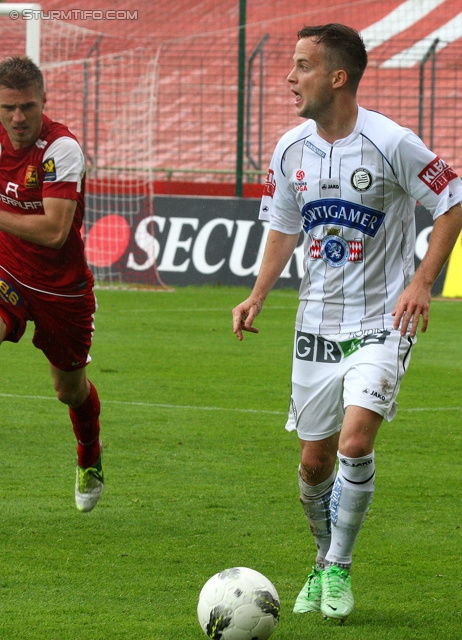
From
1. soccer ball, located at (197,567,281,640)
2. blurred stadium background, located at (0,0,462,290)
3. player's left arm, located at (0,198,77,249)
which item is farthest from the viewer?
blurred stadium background, located at (0,0,462,290)

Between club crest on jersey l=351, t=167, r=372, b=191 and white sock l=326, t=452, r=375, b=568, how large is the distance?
95 centimetres

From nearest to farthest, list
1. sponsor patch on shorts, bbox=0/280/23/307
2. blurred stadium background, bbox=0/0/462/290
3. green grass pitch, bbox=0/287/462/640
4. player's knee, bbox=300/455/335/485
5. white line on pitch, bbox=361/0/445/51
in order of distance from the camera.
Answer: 1. green grass pitch, bbox=0/287/462/640
2. player's knee, bbox=300/455/335/485
3. sponsor patch on shorts, bbox=0/280/23/307
4. blurred stadium background, bbox=0/0/462/290
5. white line on pitch, bbox=361/0/445/51

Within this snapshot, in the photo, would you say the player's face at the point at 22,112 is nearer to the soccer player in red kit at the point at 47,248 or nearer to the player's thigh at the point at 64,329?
the soccer player in red kit at the point at 47,248

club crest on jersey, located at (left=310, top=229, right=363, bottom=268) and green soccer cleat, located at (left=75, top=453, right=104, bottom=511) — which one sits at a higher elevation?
club crest on jersey, located at (left=310, top=229, right=363, bottom=268)

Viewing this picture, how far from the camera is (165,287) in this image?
49.9 feet

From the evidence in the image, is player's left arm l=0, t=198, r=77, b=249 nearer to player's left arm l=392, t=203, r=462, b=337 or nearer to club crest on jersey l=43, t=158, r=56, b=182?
club crest on jersey l=43, t=158, r=56, b=182

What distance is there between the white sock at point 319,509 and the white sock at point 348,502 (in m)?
0.27

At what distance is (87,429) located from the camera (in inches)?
222

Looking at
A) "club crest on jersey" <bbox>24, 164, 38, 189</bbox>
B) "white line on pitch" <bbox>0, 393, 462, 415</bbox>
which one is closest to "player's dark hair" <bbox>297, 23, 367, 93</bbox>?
"club crest on jersey" <bbox>24, 164, 38, 189</bbox>

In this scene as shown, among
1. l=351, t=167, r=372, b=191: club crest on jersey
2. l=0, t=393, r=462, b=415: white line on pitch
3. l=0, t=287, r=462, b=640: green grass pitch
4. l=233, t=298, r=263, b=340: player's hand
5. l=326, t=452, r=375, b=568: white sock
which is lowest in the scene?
l=0, t=393, r=462, b=415: white line on pitch

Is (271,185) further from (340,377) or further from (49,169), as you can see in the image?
(49,169)

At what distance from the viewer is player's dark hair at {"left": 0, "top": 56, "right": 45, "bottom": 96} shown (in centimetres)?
499

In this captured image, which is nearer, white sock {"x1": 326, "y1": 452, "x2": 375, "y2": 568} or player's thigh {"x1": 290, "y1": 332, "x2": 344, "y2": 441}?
white sock {"x1": 326, "y1": 452, "x2": 375, "y2": 568}

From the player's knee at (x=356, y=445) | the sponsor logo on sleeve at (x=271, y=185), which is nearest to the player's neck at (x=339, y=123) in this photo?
the sponsor logo on sleeve at (x=271, y=185)
